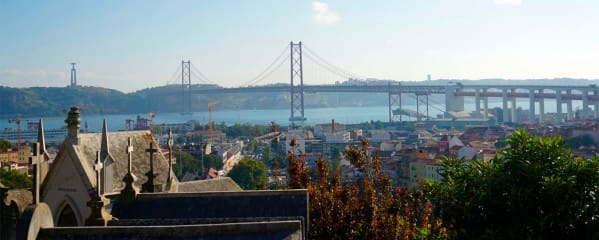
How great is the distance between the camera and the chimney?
22.5 feet

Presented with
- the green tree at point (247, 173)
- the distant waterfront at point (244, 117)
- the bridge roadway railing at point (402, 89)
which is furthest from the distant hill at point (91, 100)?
the green tree at point (247, 173)

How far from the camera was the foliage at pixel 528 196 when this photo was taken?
16.8 ft

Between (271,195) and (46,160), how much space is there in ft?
8.69

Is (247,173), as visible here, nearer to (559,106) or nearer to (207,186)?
(207,186)

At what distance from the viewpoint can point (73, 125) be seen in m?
6.90

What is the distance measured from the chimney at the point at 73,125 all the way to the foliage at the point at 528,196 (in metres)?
3.45

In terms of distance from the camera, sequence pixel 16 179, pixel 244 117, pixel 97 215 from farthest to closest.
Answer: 1. pixel 244 117
2. pixel 16 179
3. pixel 97 215

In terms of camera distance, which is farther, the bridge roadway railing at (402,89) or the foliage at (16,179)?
the bridge roadway railing at (402,89)

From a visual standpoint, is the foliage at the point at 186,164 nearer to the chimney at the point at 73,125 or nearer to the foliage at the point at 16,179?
the foliage at the point at 16,179

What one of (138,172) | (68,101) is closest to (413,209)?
(138,172)

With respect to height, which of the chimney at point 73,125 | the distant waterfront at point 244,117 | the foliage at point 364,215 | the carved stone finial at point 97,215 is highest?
the distant waterfront at point 244,117

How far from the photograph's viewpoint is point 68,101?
4397 inches

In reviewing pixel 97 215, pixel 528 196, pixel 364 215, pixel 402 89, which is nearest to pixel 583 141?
pixel 364 215

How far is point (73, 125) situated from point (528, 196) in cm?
409
